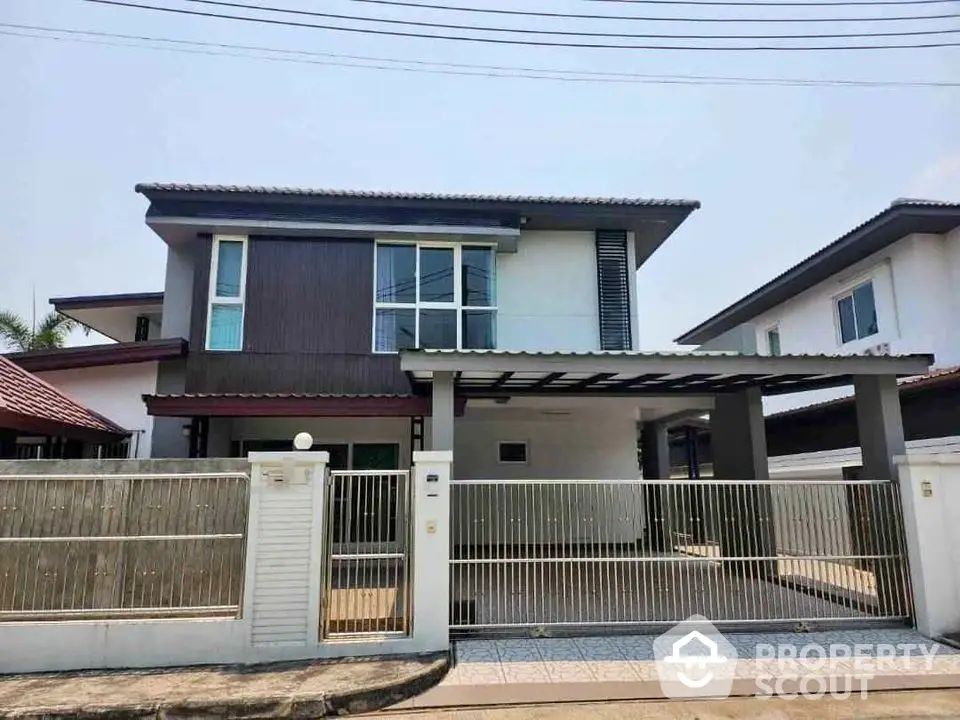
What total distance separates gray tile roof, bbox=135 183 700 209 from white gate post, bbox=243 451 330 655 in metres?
5.77

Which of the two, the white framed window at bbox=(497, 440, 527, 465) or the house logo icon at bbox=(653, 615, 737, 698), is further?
the white framed window at bbox=(497, 440, 527, 465)

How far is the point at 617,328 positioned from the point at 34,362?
389 inches

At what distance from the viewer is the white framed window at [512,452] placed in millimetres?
13609

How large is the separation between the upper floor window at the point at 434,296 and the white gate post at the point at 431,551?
4322 mm

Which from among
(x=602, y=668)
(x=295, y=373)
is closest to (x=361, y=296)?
(x=295, y=373)

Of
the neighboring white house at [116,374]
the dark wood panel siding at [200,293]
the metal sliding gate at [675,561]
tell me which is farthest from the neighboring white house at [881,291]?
the neighboring white house at [116,374]

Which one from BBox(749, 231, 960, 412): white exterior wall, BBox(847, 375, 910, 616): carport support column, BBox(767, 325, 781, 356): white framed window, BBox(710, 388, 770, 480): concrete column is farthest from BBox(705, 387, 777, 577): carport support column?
BBox(767, 325, 781, 356): white framed window

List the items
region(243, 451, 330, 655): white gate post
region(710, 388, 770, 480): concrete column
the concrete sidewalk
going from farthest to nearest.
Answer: region(710, 388, 770, 480): concrete column < region(243, 451, 330, 655): white gate post < the concrete sidewalk

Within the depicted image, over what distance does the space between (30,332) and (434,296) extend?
16.8 meters

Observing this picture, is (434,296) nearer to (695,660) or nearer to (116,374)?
(116,374)

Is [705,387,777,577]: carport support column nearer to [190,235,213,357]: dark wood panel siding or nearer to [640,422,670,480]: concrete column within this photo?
[640,422,670,480]: concrete column

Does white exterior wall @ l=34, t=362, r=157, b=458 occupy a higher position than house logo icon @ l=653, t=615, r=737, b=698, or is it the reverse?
white exterior wall @ l=34, t=362, r=157, b=458

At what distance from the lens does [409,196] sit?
10758 millimetres

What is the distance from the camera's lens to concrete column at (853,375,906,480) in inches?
300
